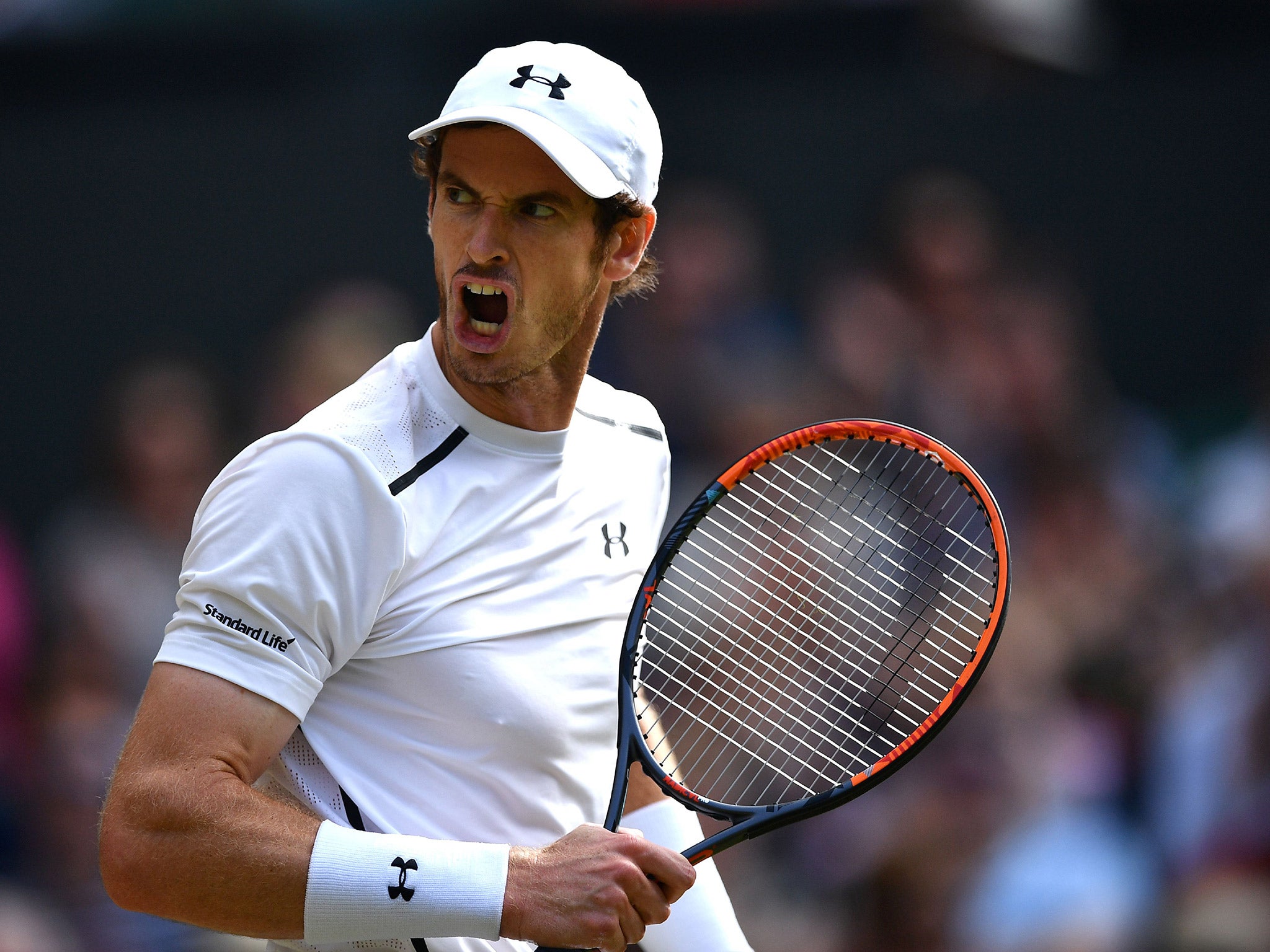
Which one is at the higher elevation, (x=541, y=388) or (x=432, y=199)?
(x=432, y=199)

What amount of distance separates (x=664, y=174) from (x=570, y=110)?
3.98 metres

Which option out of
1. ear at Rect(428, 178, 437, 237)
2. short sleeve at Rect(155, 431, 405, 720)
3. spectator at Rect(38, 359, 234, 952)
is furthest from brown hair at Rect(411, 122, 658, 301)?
spectator at Rect(38, 359, 234, 952)

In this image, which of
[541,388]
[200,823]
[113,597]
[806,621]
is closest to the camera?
[200,823]

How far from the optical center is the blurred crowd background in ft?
15.7

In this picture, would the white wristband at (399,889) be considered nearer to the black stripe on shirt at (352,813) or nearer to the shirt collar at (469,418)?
the black stripe on shirt at (352,813)

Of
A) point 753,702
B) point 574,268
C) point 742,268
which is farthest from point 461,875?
point 742,268

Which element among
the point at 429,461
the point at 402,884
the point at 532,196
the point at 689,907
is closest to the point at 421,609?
the point at 429,461

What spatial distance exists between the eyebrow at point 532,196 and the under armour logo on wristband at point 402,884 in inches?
34.3

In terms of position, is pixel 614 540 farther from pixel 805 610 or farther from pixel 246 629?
pixel 805 610

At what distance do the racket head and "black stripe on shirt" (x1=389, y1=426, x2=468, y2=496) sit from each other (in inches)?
14.6

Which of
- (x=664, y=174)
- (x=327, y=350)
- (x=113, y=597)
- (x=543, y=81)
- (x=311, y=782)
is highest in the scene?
(x=664, y=174)

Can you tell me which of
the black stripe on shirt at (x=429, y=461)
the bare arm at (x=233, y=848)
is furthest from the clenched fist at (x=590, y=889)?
the black stripe on shirt at (x=429, y=461)

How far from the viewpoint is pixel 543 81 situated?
2242mm

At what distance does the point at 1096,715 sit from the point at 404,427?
3.22m
